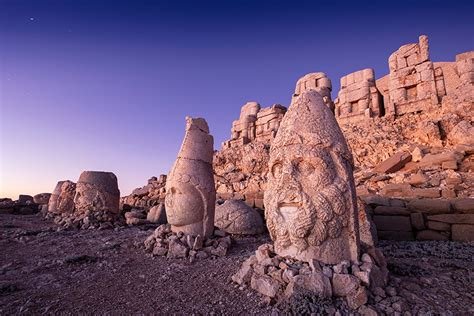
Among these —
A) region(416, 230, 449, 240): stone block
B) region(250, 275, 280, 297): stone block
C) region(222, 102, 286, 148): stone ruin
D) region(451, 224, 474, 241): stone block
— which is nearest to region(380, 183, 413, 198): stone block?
region(416, 230, 449, 240): stone block

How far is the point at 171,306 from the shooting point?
2.80 metres

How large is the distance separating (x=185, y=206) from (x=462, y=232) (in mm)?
6158

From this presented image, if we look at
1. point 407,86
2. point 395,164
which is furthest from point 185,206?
point 407,86

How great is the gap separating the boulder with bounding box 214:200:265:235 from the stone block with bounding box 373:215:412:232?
117 inches

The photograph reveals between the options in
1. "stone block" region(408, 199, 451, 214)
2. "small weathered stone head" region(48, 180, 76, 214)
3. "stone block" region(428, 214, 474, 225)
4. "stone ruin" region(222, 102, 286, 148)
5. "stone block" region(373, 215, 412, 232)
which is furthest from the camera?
"stone ruin" region(222, 102, 286, 148)

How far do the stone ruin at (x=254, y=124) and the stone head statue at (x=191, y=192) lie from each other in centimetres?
1540

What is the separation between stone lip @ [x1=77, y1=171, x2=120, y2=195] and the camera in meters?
9.02

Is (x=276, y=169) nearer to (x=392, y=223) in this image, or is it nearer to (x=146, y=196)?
(x=392, y=223)

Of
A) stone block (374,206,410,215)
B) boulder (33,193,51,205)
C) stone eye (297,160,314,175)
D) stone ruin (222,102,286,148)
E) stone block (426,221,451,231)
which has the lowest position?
stone block (426,221,451,231)

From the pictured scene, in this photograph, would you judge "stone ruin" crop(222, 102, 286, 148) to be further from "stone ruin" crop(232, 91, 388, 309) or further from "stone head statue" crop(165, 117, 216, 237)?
"stone ruin" crop(232, 91, 388, 309)

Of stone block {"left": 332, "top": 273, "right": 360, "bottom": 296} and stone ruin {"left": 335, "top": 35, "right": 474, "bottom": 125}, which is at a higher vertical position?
stone ruin {"left": 335, "top": 35, "right": 474, "bottom": 125}

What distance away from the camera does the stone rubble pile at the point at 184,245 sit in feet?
15.5

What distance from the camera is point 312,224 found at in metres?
3.02

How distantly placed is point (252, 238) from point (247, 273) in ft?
11.3
